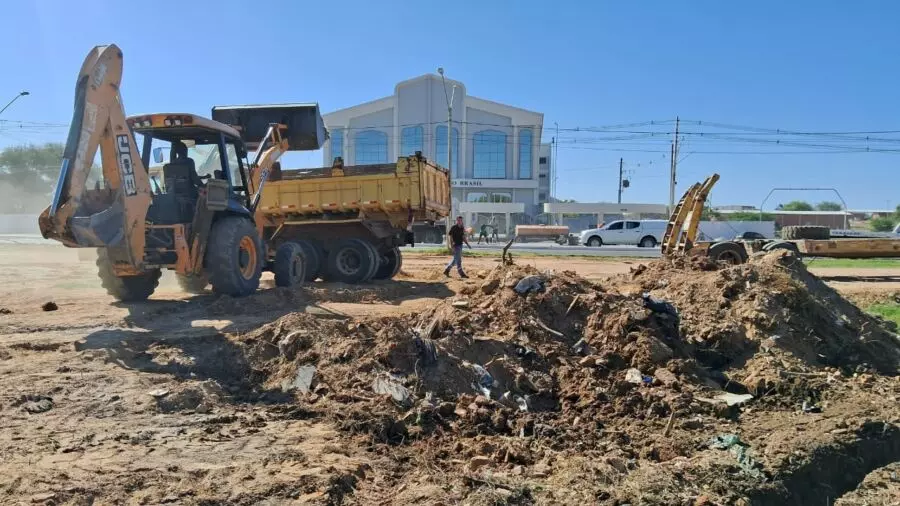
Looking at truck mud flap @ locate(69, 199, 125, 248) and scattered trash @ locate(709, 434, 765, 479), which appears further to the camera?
truck mud flap @ locate(69, 199, 125, 248)

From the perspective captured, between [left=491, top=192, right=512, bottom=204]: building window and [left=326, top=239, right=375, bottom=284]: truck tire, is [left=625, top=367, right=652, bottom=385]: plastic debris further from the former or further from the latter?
[left=491, top=192, right=512, bottom=204]: building window

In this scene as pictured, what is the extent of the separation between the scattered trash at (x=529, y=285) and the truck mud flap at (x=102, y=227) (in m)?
4.79

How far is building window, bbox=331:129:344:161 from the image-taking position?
63.4m

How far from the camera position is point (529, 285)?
769cm

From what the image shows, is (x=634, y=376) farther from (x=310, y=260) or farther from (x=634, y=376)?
(x=310, y=260)

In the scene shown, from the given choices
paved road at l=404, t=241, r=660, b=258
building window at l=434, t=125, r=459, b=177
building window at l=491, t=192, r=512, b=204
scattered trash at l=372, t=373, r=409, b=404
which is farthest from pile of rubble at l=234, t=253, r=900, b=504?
building window at l=491, t=192, r=512, b=204

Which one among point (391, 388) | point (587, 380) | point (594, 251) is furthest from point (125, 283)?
point (594, 251)

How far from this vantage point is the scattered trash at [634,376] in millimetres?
5967

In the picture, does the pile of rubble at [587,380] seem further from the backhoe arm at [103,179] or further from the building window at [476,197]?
the building window at [476,197]

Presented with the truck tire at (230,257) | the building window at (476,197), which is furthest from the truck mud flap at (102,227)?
the building window at (476,197)

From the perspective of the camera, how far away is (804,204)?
300 feet

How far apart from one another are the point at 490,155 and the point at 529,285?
56782 millimetres

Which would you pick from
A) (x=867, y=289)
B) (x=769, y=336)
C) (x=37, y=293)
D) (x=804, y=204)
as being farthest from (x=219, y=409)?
(x=804, y=204)

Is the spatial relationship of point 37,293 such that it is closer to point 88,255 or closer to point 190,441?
point 88,255
